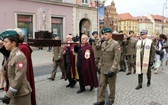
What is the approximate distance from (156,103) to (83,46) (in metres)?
2.63

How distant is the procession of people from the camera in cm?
308

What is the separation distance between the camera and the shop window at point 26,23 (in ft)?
68.4

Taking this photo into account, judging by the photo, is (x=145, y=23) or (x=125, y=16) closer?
(x=125, y=16)

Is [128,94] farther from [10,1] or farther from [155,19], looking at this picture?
[155,19]

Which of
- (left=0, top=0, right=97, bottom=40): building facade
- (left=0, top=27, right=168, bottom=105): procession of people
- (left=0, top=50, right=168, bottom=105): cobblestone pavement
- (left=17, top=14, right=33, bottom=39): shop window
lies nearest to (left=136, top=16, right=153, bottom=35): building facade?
(left=0, top=0, right=97, bottom=40): building facade

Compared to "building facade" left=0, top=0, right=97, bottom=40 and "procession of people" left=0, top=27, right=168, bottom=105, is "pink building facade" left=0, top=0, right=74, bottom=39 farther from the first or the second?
"procession of people" left=0, top=27, right=168, bottom=105

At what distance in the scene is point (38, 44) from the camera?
4.32 meters

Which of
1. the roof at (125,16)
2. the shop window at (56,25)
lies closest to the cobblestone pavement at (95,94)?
the shop window at (56,25)

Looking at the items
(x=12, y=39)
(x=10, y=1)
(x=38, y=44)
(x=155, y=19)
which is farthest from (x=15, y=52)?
(x=155, y=19)

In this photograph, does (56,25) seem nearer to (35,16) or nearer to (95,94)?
(35,16)

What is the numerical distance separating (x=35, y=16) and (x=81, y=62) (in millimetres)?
16538

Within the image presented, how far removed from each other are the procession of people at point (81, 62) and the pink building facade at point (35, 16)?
43.4ft

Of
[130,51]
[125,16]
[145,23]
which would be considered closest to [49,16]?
[130,51]

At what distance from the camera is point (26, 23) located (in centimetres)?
2142
